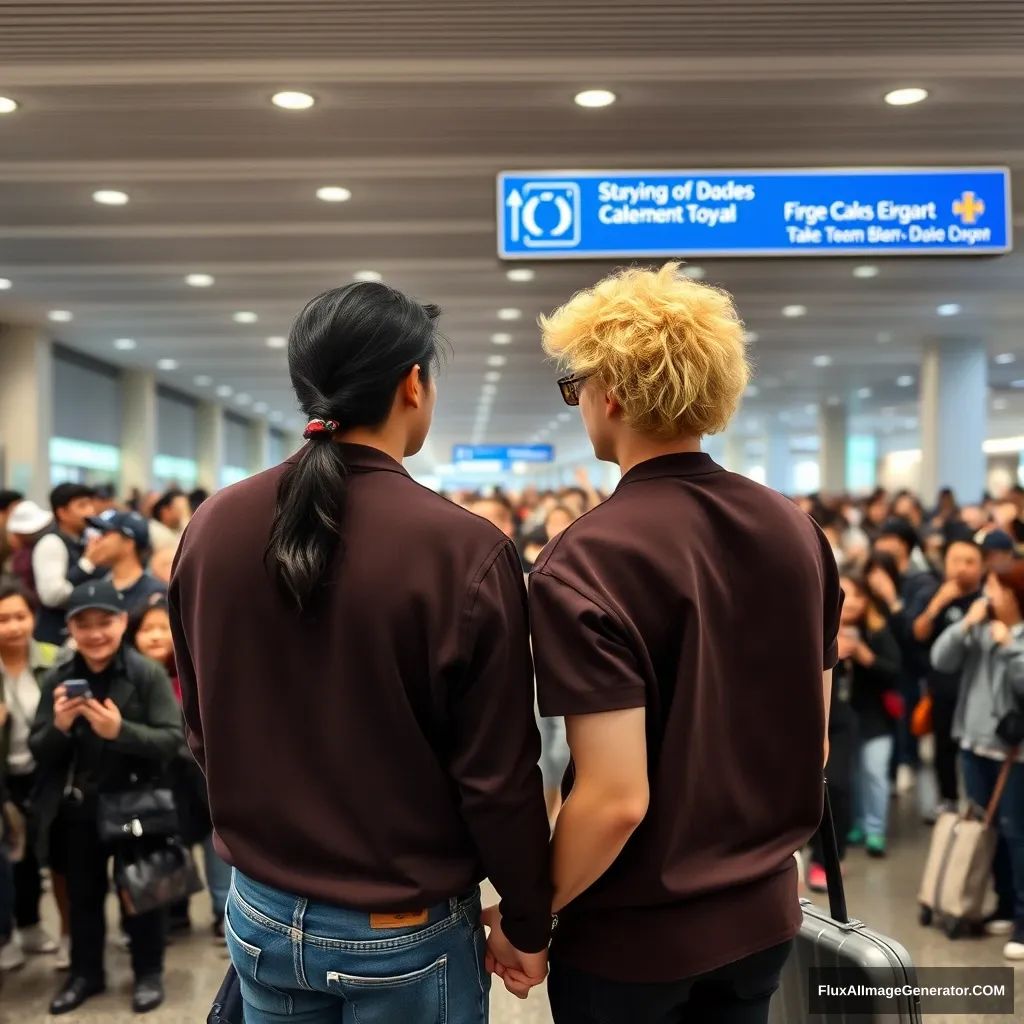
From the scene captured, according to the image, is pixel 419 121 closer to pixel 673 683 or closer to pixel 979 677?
pixel 979 677

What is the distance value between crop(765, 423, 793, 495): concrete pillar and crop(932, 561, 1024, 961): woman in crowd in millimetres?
25608

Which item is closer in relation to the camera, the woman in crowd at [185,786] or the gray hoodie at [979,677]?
the woman in crowd at [185,786]

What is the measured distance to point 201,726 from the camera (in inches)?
71.6

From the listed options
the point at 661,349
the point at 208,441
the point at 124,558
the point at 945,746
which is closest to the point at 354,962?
the point at 661,349

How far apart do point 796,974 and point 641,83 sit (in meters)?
5.00

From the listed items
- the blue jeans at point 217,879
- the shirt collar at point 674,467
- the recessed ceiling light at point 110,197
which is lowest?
the blue jeans at point 217,879

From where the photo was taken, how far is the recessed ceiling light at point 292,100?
6.12 metres

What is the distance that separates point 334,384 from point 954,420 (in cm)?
1552

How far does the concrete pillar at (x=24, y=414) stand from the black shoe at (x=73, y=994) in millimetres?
11213

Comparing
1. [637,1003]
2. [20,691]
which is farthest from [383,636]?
[20,691]

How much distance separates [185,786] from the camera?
4688 millimetres

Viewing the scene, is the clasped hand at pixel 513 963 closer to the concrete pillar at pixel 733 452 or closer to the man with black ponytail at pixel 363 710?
the man with black ponytail at pixel 363 710

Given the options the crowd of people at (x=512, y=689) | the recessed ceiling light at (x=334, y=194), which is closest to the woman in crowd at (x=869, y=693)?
the crowd of people at (x=512, y=689)

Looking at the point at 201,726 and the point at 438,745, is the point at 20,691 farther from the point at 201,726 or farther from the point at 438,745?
the point at 438,745
